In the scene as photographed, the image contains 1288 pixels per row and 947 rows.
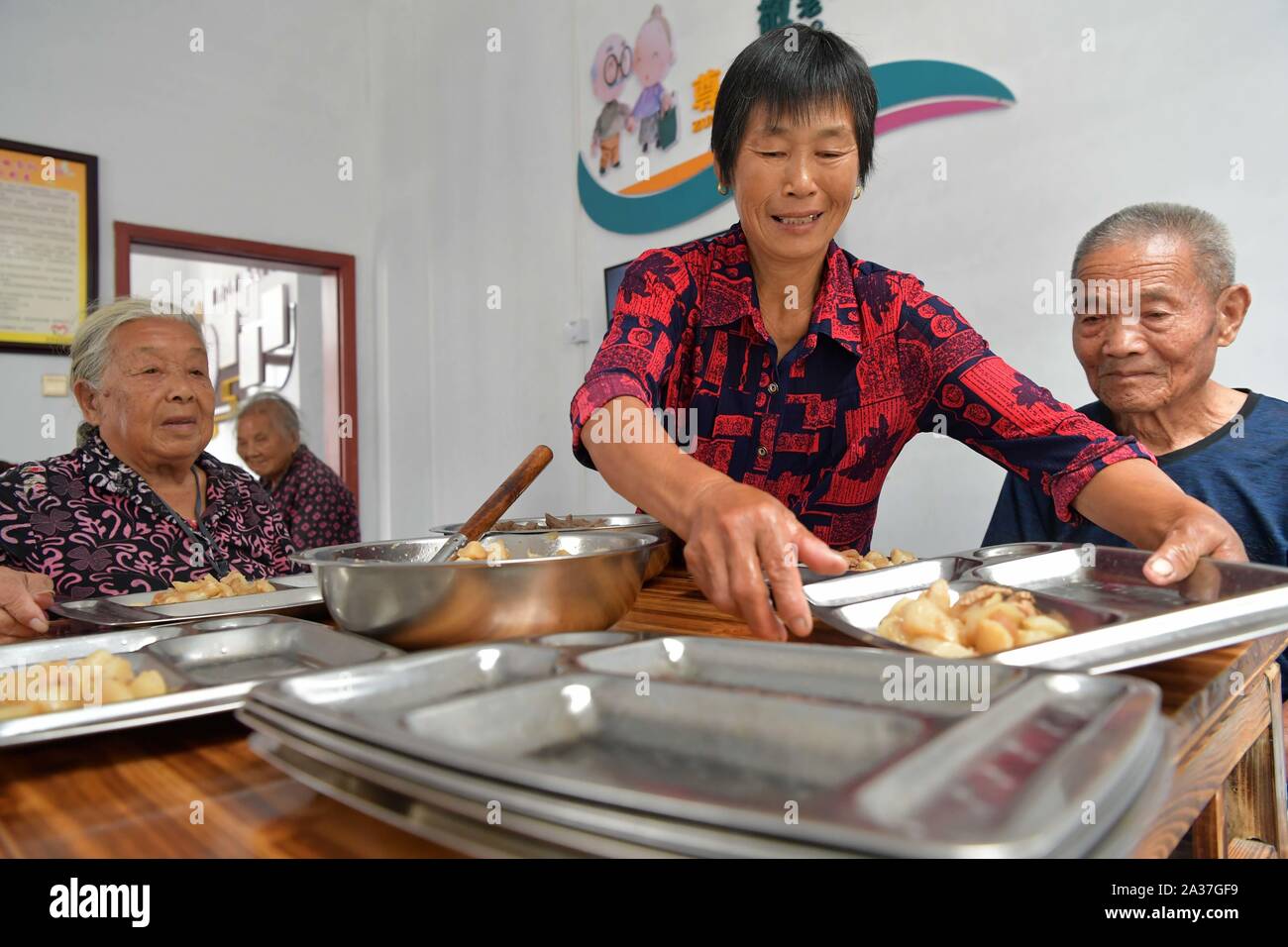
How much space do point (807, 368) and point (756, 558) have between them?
888mm

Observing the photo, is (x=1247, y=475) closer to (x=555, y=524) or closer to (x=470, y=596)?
(x=555, y=524)

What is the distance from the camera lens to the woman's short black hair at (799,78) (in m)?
1.32

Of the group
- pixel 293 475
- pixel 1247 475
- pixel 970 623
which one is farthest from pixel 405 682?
pixel 293 475

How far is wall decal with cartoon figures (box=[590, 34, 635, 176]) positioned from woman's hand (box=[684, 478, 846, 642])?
10.7 feet

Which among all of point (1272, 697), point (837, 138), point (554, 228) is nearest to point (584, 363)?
point (554, 228)

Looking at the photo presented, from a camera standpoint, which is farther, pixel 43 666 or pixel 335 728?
pixel 43 666

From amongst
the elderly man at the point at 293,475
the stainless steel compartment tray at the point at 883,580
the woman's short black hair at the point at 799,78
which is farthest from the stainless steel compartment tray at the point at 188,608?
the elderly man at the point at 293,475

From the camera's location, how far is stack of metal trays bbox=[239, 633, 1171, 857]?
1.08 feet

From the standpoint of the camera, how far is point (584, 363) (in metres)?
4.00

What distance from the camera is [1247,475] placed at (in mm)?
Result: 1489

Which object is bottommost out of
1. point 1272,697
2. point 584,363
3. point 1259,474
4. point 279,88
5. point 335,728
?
point 1272,697

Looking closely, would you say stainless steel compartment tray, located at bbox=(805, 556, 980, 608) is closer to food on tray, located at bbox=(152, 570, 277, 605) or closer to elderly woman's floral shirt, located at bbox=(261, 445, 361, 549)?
food on tray, located at bbox=(152, 570, 277, 605)
